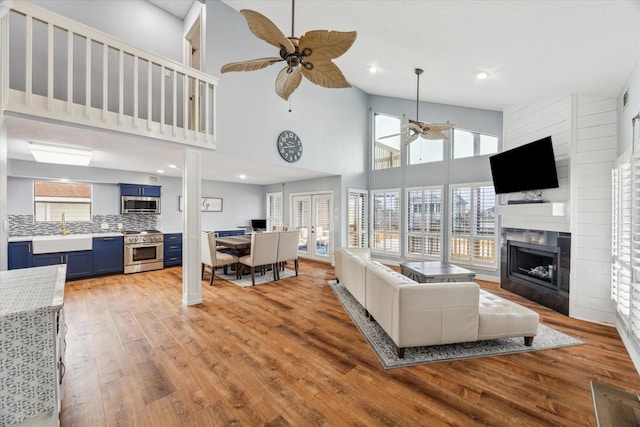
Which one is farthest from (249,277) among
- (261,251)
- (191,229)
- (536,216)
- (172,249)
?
(536,216)

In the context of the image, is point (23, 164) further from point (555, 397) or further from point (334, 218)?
point (555, 397)

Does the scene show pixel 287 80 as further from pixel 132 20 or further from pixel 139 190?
pixel 139 190

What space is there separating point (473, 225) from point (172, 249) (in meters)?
6.75

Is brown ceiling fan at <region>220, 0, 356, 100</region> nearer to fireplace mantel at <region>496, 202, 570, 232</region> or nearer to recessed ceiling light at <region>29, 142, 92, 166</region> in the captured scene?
recessed ceiling light at <region>29, 142, 92, 166</region>

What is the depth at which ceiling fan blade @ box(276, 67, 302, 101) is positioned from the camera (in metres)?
2.31

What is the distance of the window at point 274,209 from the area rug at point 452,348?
564cm

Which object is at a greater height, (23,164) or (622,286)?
(23,164)

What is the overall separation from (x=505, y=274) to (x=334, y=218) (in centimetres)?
369

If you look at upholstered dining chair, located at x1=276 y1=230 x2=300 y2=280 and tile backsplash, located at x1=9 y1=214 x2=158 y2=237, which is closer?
tile backsplash, located at x1=9 y1=214 x2=158 y2=237

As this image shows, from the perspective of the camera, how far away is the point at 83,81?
3670 mm

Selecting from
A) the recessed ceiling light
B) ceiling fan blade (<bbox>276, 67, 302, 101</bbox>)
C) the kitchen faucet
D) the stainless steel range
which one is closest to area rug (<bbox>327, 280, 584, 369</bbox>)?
ceiling fan blade (<bbox>276, 67, 302, 101</bbox>)

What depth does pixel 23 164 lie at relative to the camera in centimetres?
491

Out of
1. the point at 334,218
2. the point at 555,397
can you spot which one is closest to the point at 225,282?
the point at 334,218

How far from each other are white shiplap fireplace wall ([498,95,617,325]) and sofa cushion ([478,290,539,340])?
148 cm
